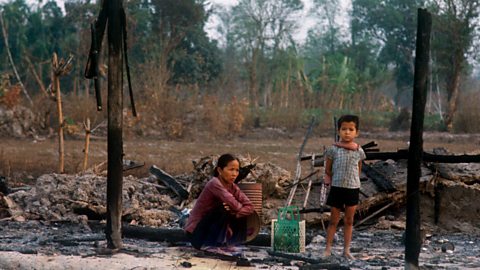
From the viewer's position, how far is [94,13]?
1177 inches

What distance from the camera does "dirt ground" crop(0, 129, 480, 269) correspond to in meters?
6.18

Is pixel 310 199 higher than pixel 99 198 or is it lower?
higher

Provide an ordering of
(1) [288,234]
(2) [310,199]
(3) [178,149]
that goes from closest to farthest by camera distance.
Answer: (1) [288,234] < (2) [310,199] < (3) [178,149]

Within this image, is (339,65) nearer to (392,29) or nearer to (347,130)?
(392,29)

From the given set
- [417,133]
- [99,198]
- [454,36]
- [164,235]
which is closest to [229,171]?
[164,235]

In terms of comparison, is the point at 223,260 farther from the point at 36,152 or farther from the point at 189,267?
the point at 36,152

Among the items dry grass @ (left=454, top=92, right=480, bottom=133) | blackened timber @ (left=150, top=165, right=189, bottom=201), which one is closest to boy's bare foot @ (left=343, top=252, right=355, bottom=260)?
blackened timber @ (left=150, top=165, right=189, bottom=201)

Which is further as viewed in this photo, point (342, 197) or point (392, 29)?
point (392, 29)

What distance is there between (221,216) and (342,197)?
116cm

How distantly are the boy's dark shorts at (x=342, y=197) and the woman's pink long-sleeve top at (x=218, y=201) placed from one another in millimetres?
860

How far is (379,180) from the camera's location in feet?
30.5

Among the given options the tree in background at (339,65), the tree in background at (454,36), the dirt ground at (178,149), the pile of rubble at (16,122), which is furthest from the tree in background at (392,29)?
the pile of rubble at (16,122)

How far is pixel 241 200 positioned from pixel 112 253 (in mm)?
1217

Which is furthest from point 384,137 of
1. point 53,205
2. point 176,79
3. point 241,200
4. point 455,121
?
point 241,200
